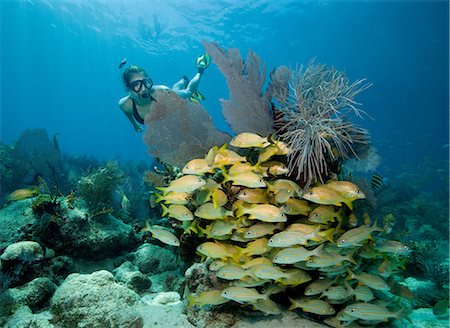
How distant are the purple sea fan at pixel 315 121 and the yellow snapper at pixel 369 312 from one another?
1477 millimetres

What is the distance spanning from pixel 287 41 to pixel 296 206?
52.4 m

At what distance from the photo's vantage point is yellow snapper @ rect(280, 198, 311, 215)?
3275mm

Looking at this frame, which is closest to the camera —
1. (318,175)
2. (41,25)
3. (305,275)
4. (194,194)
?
(305,275)

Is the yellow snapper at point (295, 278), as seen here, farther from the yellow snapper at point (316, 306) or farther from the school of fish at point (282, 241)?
the yellow snapper at point (316, 306)

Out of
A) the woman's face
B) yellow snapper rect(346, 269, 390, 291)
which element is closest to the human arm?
the woman's face

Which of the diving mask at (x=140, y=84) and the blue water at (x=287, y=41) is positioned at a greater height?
the blue water at (x=287, y=41)

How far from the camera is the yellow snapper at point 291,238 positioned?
2.90 m

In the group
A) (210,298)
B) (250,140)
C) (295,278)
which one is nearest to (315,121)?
→ (250,140)

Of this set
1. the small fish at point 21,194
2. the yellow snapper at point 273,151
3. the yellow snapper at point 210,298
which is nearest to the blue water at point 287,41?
the small fish at point 21,194

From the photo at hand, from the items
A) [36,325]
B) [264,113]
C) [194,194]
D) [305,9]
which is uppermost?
[305,9]

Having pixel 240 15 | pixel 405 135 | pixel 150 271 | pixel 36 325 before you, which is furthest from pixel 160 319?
pixel 405 135

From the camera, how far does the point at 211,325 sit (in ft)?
11.3

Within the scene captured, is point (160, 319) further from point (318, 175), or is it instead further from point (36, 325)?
point (318, 175)

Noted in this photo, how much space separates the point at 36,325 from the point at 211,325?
7.26 ft
